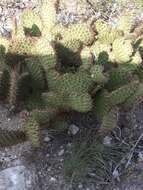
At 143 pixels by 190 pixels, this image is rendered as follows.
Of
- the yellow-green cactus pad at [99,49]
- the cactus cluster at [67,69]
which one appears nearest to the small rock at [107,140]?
the cactus cluster at [67,69]

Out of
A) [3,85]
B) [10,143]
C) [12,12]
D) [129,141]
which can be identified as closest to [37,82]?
[3,85]

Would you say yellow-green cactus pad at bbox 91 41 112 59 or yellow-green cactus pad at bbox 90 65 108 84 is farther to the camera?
yellow-green cactus pad at bbox 91 41 112 59

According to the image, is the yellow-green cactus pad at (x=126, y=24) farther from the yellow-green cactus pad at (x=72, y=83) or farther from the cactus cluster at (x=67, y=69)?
the yellow-green cactus pad at (x=72, y=83)

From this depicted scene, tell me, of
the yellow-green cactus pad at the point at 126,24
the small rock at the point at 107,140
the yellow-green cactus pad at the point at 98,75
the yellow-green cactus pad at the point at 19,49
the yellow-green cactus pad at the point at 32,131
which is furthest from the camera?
the yellow-green cactus pad at the point at 126,24

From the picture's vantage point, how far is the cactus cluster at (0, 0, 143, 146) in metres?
3.05

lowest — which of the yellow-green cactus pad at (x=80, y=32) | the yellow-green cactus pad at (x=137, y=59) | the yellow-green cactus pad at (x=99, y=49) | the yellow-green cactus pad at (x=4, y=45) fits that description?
the yellow-green cactus pad at (x=137, y=59)

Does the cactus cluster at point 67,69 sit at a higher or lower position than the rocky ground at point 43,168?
higher

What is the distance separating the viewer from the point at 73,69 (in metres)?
3.46

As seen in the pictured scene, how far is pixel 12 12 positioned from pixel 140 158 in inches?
75.1

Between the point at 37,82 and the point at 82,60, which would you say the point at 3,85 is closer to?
the point at 37,82

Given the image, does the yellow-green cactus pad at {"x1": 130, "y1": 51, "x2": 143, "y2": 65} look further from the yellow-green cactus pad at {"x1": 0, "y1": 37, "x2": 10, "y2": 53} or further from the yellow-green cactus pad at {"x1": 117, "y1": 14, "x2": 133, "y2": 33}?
the yellow-green cactus pad at {"x1": 0, "y1": 37, "x2": 10, "y2": 53}

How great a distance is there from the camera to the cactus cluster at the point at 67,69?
305cm

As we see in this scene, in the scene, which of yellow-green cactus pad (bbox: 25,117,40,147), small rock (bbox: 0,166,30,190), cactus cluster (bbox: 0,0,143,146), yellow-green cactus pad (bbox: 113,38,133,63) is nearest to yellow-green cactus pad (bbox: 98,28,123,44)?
cactus cluster (bbox: 0,0,143,146)

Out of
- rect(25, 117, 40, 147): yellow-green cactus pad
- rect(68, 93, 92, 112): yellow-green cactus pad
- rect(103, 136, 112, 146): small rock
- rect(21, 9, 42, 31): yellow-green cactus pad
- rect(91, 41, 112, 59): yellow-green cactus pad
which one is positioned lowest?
rect(103, 136, 112, 146): small rock
